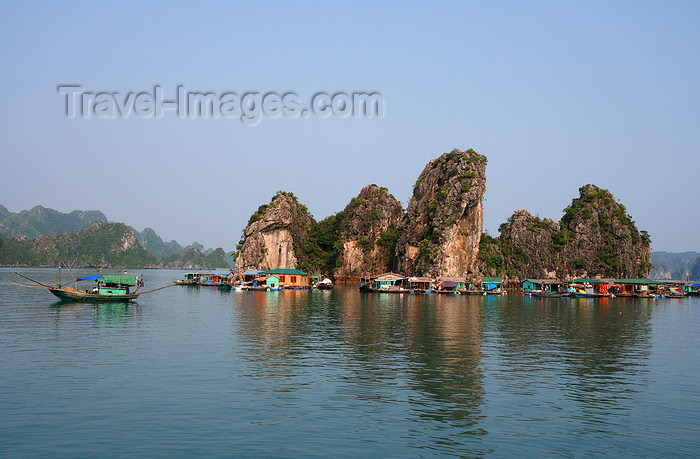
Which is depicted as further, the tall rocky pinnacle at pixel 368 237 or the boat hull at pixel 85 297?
the tall rocky pinnacle at pixel 368 237

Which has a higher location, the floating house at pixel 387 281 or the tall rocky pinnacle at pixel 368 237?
the tall rocky pinnacle at pixel 368 237

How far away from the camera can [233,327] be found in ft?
168

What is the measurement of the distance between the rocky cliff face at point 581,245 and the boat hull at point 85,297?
11631cm

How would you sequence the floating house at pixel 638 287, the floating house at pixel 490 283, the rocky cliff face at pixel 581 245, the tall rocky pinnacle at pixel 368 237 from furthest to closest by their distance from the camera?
the tall rocky pinnacle at pixel 368 237, the rocky cliff face at pixel 581 245, the floating house at pixel 490 283, the floating house at pixel 638 287

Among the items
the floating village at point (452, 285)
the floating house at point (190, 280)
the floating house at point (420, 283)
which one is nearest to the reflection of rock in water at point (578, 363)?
the floating village at point (452, 285)

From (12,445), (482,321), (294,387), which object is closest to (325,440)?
(294,387)

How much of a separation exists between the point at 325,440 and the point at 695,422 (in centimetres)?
1597

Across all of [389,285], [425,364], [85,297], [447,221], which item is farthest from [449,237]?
[425,364]

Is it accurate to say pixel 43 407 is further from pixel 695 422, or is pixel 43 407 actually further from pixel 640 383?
pixel 640 383

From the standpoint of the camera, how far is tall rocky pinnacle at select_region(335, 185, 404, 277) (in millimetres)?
174500

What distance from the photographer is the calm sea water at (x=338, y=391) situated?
19.1 meters

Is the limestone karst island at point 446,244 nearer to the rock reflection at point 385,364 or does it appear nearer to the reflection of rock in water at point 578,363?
the reflection of rock in water at point 578,363

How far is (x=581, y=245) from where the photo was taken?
172 meters

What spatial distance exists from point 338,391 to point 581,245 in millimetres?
163629
